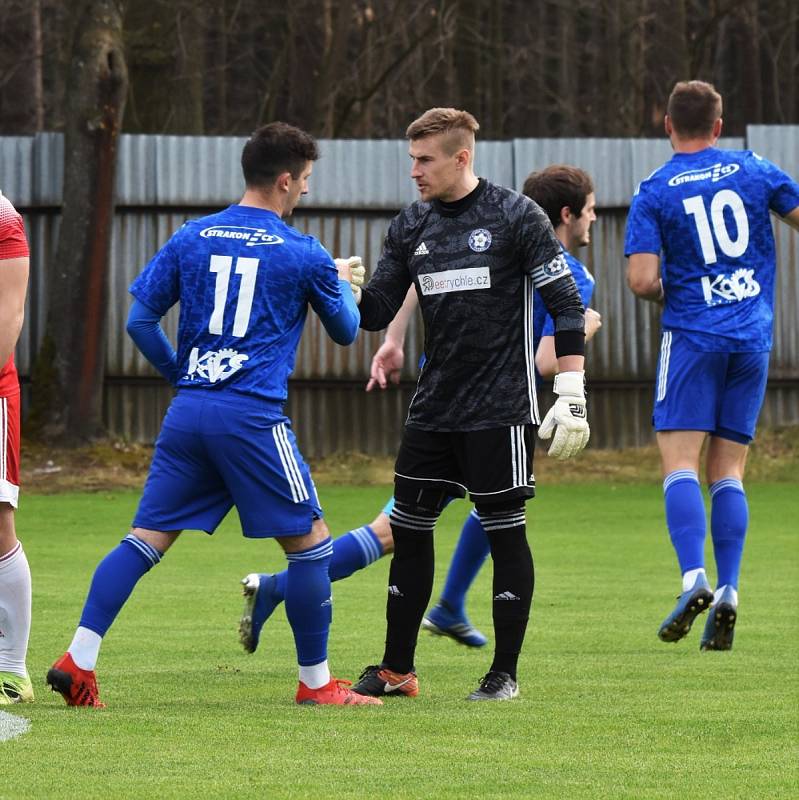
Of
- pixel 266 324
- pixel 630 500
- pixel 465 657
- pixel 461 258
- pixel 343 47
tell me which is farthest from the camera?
pixel 343 47

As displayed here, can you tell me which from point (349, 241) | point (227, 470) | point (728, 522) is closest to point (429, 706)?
point (227, 470)

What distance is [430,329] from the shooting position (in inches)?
234

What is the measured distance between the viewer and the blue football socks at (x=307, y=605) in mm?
5555

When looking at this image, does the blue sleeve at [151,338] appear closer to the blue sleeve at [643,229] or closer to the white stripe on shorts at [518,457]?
the white stripe on shorts at [518,457]

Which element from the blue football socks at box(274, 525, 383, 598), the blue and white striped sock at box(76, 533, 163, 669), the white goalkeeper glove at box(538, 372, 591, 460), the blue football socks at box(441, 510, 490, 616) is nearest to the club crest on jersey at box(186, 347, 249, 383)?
the blue and white striped sock at box(76, 533, 163, 669)

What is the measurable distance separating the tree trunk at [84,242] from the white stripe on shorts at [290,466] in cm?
1131

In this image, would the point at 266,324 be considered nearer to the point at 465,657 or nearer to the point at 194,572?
the point at 465,657

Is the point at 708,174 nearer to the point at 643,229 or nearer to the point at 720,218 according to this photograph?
the point at 720,218

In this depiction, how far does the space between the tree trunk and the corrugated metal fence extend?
461 millimetres

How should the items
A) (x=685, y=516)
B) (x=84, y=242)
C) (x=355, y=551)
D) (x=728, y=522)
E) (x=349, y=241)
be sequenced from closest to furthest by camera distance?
(x=355, y=551)
(x=685, y=516)
(x=728, y=522)
(x=84, y=242)
(x=349, y=241)

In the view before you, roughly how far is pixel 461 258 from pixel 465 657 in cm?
201

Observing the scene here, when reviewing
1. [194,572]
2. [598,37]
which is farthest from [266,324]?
[598,37]

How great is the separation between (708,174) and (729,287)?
464 millimetres

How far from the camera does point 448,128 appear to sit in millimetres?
5840
